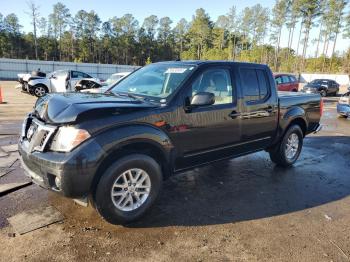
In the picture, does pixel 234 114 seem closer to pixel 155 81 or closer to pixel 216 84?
pixel 216 84

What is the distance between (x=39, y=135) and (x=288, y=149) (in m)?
4.63

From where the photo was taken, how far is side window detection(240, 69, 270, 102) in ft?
16.5

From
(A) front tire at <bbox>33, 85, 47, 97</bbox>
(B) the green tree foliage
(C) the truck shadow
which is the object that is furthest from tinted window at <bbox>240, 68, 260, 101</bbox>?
(B) the green tree foliage

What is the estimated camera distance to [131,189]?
375cm

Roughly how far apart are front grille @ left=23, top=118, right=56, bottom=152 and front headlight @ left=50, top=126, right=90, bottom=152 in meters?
0.10

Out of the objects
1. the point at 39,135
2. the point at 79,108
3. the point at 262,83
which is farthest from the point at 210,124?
the point at 39,135

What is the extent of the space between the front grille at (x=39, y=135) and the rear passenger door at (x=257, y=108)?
110 inches

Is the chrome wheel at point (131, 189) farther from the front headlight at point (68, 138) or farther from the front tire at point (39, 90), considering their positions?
the front tire at point (39, 90)

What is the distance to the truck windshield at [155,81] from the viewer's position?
4227mm

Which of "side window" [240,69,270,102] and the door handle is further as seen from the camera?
"side window" [240,69,270,102]

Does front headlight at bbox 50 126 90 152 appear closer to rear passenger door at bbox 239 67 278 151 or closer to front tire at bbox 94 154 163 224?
front tire at bbox 94 154 163 224

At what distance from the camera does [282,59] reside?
74.1m

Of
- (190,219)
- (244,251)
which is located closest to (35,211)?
(190,219)

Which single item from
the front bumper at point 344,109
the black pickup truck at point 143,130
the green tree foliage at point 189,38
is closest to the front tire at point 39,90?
the black pickup truck at point 143,130
